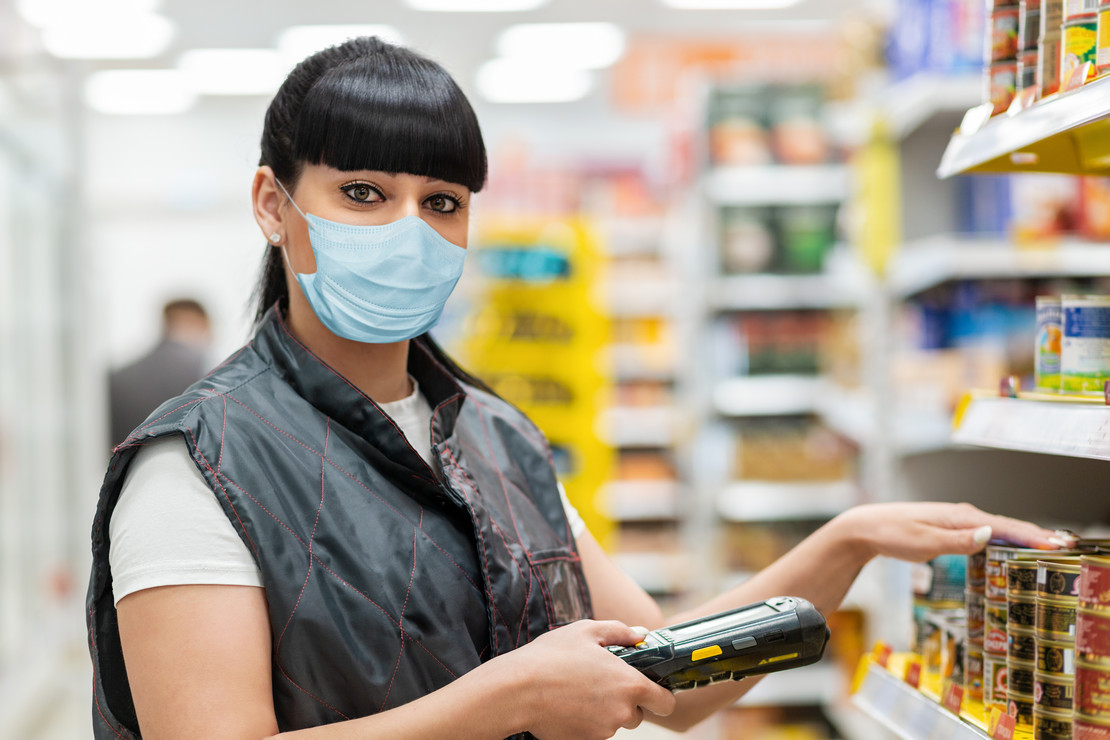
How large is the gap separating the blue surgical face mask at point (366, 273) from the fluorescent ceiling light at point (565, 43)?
756 centimetres

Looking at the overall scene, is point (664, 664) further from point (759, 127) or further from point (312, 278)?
point (759, 127)

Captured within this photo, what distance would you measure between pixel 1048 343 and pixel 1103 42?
36 cm

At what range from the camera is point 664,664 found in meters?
1.15

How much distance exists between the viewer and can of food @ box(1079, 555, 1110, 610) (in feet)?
3.15

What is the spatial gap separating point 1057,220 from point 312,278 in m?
2.22

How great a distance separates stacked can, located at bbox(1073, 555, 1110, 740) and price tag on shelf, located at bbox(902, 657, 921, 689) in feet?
1.30

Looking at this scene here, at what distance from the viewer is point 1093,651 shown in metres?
0.97

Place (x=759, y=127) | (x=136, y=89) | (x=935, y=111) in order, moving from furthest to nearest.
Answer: (x=136, y=89) < (x=759, y=127) < (x=935, y=111)

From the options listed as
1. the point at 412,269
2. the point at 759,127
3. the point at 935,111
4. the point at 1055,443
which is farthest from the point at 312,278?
the point at 759,127

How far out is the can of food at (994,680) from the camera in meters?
1.21

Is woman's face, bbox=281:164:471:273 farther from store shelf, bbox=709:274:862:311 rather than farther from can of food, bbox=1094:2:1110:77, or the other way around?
store shelf, bbox=709:274:862:311

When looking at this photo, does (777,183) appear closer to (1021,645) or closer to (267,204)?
(267,204)

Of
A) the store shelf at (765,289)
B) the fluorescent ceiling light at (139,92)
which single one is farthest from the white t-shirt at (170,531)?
the fluorescent ceiling light at (139,92)

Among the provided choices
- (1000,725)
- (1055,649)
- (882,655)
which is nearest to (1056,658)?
(1055,649)
